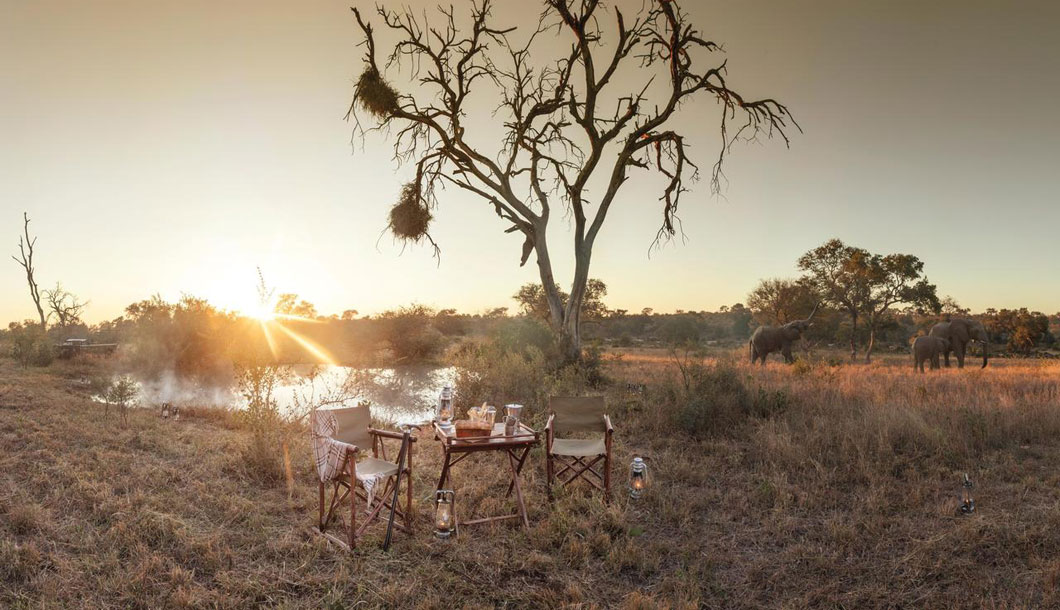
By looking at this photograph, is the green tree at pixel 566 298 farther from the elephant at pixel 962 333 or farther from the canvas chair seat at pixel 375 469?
the canvas chair seat at pixel 375 469

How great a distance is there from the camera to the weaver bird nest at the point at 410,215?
502 inches

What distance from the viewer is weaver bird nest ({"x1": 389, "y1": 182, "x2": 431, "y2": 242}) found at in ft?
41.8

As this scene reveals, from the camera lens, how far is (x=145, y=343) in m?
18.4

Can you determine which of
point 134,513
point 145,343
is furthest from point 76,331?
point 134,513

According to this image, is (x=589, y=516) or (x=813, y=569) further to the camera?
(x=589, y=516)

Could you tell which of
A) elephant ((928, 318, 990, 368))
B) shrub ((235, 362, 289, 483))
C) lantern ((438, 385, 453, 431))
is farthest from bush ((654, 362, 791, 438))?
elephant ((928, 318, 990, 368))

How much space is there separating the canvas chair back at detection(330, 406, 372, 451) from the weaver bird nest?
8270 millimetres

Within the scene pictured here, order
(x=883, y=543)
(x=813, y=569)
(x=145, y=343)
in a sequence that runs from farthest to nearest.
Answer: (x=145, y=343), (x=883, y=543), (x=813, y=569)

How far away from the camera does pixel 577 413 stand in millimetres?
5633

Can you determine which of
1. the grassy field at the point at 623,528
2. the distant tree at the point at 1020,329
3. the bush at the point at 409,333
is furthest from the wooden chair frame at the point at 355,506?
the distant tree at the point at 1020,329

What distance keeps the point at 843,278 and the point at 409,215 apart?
806 inches

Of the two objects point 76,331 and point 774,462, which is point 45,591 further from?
point 76,331

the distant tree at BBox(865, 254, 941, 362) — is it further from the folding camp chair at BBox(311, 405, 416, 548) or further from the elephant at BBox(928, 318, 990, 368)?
the folding camp chair at BBox(311, 405, 416, 548)

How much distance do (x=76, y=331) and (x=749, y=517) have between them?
3498 cm
